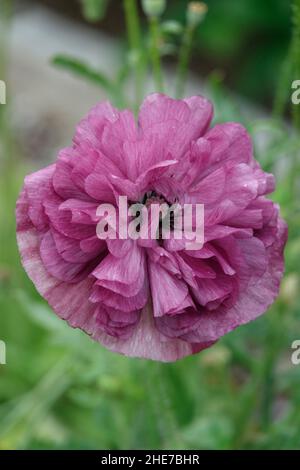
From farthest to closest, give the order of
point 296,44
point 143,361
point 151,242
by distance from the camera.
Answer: point 143,361 → point 296,44 → point 151,242

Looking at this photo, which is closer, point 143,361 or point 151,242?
point 151,242

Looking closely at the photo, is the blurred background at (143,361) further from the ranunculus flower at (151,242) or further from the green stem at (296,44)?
the ranunculus flower at (151,242)

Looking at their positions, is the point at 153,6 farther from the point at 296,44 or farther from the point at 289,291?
the point at 289,291

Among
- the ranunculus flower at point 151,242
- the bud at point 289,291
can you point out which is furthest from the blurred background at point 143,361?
the ranunculus flower at point 151,242

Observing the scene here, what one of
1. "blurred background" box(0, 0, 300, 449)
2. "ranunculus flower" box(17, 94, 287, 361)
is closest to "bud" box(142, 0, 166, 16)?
"blurred background" box(0, 0, 300, 449)

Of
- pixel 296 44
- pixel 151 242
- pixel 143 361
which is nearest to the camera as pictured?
pixel 151 242

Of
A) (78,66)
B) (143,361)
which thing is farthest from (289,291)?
(78,66)

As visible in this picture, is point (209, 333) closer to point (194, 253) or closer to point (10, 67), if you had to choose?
point (194, 253)

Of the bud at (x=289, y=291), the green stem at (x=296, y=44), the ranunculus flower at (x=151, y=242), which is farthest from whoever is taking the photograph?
the bud at (x=289, y=291)
